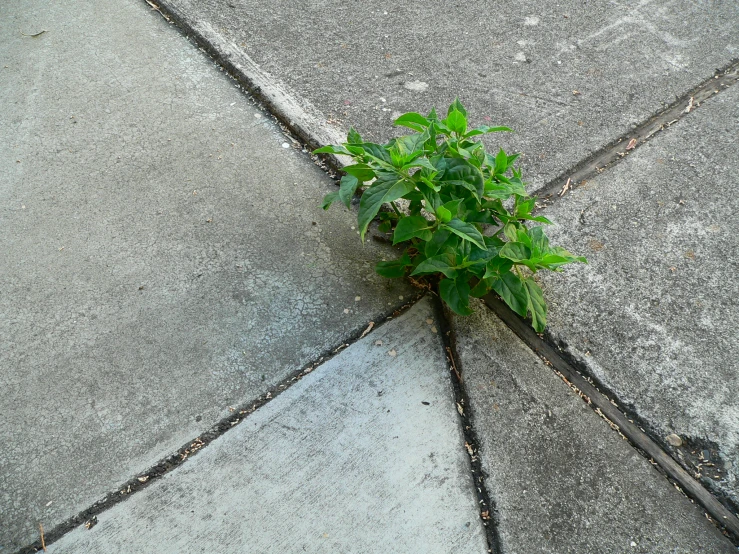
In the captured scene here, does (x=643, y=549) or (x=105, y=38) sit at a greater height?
(x=105, y=38)

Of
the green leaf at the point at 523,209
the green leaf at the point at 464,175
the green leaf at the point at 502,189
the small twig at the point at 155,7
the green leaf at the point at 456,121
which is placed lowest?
the small twig at the point at 155,7

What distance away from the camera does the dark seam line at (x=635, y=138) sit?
2.50 meters

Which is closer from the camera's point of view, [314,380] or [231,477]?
[231,477]

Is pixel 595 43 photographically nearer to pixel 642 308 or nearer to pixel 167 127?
pixel 642 308

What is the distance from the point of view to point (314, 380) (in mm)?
1948

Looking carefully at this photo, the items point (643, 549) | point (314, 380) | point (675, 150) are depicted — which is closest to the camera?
point (643, 549)

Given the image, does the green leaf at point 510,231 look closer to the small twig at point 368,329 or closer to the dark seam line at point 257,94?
the small twig at point 368,329

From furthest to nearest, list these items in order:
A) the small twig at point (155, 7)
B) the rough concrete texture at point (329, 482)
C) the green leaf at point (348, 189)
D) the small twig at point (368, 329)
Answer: the small twig at point (155, 7)
the small twig at point (368, 329)
the green leaf at point (348, 189)
the rough concrete texture at point (329, 482)

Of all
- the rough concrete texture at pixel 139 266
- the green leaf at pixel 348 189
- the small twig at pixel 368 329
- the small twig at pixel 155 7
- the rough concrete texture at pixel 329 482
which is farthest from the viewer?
the small twig at pixel 155 7

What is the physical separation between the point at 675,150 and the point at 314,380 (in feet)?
5.97

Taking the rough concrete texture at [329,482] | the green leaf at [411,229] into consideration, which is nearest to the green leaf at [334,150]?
the green leaf at [411,229]

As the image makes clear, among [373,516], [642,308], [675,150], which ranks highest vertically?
[675,150]

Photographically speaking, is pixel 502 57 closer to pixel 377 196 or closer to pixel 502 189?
pixel 502 189

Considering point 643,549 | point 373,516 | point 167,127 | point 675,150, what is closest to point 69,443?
point 373,516
